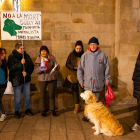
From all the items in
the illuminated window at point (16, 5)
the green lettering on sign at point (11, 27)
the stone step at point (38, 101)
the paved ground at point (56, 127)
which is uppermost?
the illuminated window at point (16, 5)

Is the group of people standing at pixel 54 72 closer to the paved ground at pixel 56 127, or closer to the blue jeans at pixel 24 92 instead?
the blue jeans at pixel 24 92

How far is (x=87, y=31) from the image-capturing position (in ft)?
17.5

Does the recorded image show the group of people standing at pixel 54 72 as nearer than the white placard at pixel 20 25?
Yes

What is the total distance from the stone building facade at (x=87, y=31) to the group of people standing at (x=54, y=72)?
123 cm

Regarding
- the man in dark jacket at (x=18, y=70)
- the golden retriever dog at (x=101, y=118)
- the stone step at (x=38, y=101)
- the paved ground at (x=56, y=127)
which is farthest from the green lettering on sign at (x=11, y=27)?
the golden retriever dog at (x=101, y=118)

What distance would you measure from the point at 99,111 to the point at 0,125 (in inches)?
92.9

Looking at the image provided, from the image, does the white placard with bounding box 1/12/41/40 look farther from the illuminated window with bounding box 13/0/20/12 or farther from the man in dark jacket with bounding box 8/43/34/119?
the illuminated window with bounding box 13/0/20/12

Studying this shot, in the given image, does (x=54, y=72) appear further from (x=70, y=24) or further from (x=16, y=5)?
(x=16, y=5)

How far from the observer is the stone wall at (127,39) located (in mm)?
4871

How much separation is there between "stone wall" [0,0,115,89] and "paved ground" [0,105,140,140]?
5.92 feet

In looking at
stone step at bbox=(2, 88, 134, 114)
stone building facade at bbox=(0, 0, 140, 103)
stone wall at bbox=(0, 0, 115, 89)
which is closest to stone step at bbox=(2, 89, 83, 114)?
stone step at bbox=(2, 88, 134, 114)

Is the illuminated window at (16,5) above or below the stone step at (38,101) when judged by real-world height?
above

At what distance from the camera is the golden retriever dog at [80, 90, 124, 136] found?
3037 millimetres

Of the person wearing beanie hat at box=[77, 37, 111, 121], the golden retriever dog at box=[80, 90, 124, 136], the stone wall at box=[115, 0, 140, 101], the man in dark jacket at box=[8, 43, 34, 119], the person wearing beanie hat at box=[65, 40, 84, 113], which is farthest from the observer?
the stone wall at box=[115, 0, 140, 101]
